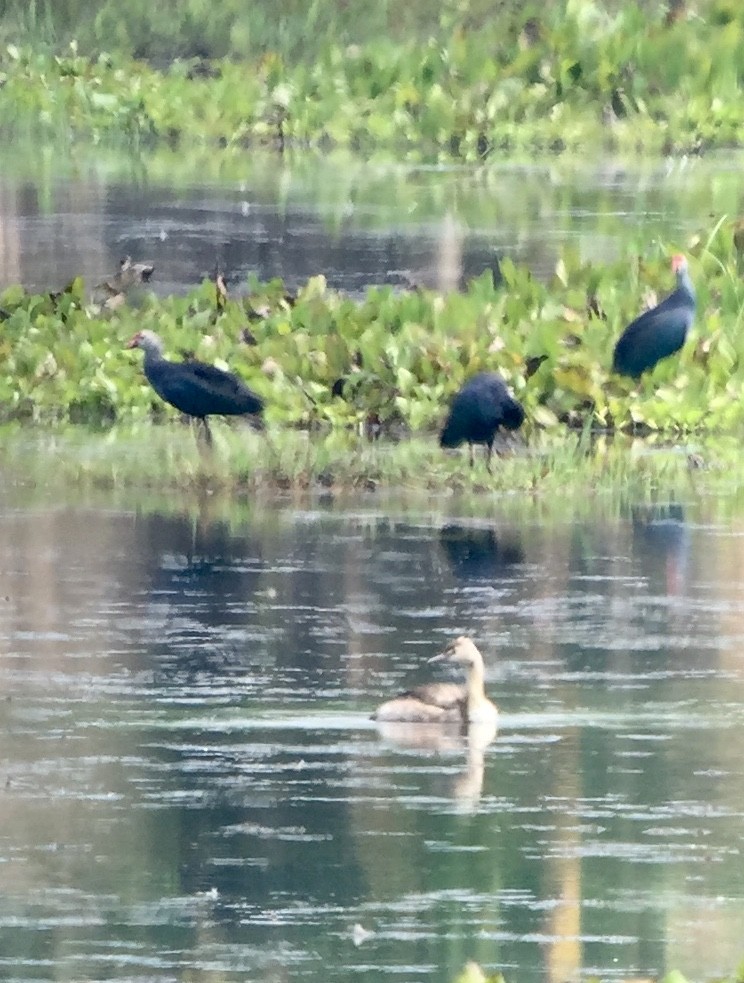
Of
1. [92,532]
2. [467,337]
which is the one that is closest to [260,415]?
[467,337]

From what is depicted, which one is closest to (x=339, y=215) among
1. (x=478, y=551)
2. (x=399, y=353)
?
(x=399, y=353)

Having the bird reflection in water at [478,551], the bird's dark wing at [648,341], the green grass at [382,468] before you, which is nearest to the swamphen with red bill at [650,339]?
the bird's dark wing at [648,341]

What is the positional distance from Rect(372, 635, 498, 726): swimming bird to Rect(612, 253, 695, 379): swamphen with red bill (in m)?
5.12

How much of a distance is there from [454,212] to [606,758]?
561 inches

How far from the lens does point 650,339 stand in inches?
520

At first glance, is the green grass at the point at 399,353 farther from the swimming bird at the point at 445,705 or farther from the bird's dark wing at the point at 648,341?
the swimming bird at the point at 445,705

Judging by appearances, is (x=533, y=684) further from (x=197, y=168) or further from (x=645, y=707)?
(x=197, y=168)

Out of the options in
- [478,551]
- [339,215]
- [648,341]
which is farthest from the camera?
[339,215]

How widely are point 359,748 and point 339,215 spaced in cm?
1407

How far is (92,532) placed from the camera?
11.0 meters

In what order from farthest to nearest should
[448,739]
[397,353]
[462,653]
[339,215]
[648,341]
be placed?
1. [339,215]
2. [397,353]
3. [648,341]
4. [462,653]
5. [448,739]

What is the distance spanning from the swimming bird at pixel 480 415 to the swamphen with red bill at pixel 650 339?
1.00 m

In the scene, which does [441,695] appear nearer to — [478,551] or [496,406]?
[478,551]

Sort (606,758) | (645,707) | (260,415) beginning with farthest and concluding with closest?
(260,415)
(645,707)
(606,758)
